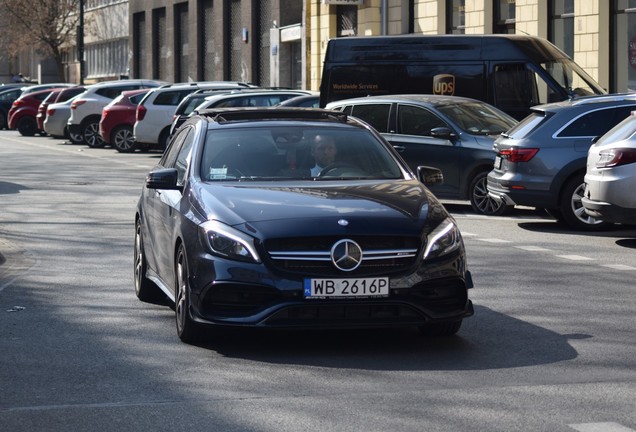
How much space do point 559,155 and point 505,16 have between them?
729 inches

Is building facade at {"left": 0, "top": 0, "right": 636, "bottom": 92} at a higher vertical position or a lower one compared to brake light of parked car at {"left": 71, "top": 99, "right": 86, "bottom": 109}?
higher

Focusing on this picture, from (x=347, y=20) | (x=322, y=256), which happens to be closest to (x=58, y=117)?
(x=347, y=20)

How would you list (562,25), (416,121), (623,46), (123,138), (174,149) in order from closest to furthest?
(174,149) < (416,121) < (623,46) < (562,25) < (123,138)

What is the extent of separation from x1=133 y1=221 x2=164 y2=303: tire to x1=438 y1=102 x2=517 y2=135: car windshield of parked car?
912cm

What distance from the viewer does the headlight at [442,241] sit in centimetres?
863

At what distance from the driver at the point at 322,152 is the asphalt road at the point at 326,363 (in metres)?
1.11

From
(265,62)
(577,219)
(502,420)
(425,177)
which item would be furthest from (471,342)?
(265,62)

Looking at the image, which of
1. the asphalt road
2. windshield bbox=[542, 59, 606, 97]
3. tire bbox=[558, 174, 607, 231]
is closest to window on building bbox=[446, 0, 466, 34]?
windshield bbox=[542, 59, 606, 97]

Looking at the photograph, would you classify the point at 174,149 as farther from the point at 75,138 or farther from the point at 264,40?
the point at 264,40

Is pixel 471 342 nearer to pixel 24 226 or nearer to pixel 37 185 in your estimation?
pixel 24 226

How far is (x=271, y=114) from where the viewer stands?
409 inches

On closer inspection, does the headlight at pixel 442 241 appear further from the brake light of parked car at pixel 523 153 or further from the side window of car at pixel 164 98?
the side window of car at pixel 164 98

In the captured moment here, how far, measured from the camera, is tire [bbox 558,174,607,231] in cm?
1705

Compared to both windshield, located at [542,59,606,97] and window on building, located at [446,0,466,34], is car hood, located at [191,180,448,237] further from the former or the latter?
window on building, located at [446,0,466,34]
